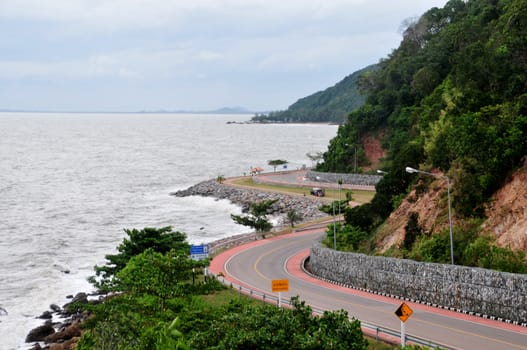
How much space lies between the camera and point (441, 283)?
27.0 metres

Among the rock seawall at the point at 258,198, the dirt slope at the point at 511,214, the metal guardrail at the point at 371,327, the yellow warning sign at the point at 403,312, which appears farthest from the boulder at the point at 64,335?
the rock seawall at the point at 258,198

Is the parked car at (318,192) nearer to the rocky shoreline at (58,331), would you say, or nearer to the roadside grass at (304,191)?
the roadside grass at (304,191)

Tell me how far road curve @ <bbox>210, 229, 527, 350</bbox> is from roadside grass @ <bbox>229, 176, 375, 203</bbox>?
2062 cm

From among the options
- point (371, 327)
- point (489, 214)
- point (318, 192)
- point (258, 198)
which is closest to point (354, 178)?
point (318, 192)

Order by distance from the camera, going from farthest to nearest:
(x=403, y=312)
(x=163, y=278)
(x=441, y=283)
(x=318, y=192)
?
1. (x=318, y=192)
2. (x=441, y=283)
3. (x=163, y=278)
4. (x=403, y=312)

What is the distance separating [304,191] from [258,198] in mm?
6382

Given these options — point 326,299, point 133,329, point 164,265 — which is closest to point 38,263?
point 326,299

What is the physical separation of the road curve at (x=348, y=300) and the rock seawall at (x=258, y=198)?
65.7 ft

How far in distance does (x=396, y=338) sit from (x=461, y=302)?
5.32 meters

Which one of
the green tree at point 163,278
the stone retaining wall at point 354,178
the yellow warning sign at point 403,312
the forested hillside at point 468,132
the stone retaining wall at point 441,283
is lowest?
the stone retaining wall at point 354,178

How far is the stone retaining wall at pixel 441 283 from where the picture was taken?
23766 mm

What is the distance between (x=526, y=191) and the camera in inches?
1155

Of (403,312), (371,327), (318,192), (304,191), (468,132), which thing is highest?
(468,132)

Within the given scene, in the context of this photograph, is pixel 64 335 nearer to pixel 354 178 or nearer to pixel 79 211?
pixel 79 211
